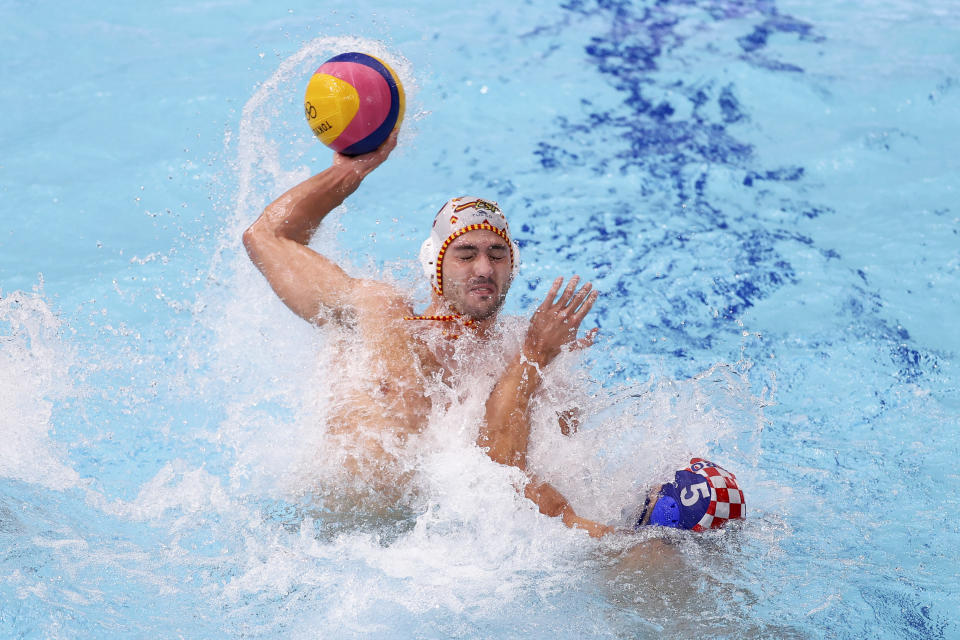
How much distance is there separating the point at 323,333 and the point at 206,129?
3.38 meters

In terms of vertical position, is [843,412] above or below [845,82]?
below

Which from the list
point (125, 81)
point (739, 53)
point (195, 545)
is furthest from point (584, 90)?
point (195, 545)

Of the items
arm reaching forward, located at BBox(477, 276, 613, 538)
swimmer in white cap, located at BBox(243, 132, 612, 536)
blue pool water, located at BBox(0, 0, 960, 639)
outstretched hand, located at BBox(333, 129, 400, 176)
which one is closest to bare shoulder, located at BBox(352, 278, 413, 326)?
swimmer in white cap, located at BBox(243, 132, 612, 536)

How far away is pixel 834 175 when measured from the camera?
651 centimetres

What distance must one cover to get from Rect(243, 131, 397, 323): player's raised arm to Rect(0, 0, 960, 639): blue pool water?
24 centimetres

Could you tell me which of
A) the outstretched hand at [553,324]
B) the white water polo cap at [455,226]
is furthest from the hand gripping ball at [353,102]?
the outstretched hand at [553,324]

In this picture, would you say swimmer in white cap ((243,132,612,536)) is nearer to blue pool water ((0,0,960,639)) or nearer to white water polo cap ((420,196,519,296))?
white water polo cap ((420,196,519,296))

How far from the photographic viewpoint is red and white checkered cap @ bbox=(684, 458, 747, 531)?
10.8ft

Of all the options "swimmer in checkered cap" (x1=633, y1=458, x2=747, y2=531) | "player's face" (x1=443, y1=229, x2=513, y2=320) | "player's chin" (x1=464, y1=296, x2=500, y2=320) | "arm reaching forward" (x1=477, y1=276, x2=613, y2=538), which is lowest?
"swimmer in checkered cap" (x1=633, y1=458, x2=747, y2=531)

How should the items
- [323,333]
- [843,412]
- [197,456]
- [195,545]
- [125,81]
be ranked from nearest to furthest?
[195,545]
[323,333]
[197,456]
[843,412]
[125,81]

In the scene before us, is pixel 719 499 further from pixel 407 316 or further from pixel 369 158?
pixel 369 158

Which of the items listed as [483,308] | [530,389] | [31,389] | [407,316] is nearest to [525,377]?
[530,389]

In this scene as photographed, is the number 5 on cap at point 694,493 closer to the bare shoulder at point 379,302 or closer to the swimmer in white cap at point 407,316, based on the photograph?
the swimmer in white cap at point 407,316

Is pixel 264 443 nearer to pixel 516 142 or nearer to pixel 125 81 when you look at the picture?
pixel 516 142
